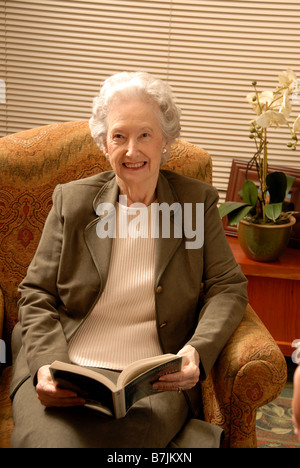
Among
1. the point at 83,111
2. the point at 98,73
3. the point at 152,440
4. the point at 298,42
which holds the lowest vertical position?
the point at 152,440

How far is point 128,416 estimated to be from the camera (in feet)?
4.50

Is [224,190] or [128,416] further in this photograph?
[224,190]

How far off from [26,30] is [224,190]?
1.37m

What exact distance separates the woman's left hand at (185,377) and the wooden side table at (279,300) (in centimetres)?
105

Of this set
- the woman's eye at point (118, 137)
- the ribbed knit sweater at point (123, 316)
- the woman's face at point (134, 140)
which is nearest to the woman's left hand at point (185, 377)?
the ribbed knit sweater at point (123, 316)

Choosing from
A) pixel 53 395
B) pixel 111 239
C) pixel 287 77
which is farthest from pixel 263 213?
pixel 53 395

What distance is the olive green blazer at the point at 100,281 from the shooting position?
158 cm

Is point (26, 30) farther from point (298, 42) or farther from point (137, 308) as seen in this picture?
point (137, 308)

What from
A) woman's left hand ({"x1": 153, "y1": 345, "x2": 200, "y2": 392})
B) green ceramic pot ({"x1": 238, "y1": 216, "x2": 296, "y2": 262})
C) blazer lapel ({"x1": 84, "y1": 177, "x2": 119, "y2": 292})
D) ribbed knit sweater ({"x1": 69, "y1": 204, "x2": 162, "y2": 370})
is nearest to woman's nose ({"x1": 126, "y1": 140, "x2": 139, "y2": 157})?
blazer lapel ({"x1": 84, "y1": 177, "x2": 119, "y2": 292})

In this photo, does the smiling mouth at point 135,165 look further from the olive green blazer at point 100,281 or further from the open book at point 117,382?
the open book at point 117,382

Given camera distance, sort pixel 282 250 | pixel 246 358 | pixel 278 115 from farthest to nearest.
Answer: pixel 282 250, pixel 278 115, pixel 246 358

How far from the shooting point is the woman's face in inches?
63.4

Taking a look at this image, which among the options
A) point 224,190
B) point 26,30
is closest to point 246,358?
point 224,190

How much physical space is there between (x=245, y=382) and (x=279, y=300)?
3.81 feet
